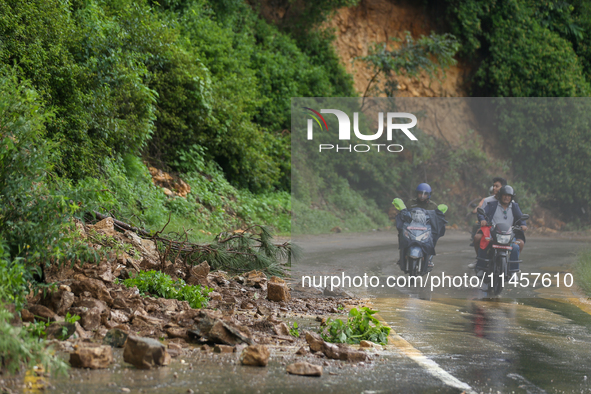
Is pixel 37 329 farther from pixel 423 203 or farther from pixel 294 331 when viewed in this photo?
pixel 423 203

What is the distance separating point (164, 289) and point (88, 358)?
6.39 ft

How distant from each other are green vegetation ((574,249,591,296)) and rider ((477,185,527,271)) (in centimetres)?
109

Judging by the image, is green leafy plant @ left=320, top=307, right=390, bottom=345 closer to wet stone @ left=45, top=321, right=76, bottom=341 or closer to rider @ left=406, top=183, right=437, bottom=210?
wet stone @ left=45, top=321, right=76, bottom=341

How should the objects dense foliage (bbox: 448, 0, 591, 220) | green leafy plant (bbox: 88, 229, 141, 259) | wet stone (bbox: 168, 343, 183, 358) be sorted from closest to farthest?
wet stone (bbox: 168, 343, 183, 358)
green leafy plant (bbox: 88, 229, 141, 259)
dense foliage (bbox: 448, 0, 591, 220)

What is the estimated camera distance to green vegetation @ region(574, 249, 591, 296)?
872 centimetres

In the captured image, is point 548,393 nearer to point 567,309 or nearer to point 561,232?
point 567,309

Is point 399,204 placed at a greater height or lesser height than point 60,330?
greater

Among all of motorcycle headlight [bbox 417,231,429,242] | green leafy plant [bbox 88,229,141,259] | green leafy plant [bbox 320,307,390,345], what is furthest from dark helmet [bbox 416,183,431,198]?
green leafy plant [bbox 88,229,141,259]

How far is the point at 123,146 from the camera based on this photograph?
1126cm

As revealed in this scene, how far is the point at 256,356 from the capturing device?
12.5ft

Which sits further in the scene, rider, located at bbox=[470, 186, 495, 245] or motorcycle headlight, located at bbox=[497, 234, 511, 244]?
rider, located at bbox=[470, 186, 495, 245]

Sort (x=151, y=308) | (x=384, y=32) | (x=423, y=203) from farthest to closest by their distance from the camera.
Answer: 1. (x=384, y=32)
2. (x=423, y=203)
3. (x=151, y=308)

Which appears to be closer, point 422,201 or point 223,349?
point 223,349

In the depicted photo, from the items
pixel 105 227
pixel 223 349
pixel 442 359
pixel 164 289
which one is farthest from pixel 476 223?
pixel 223 349
